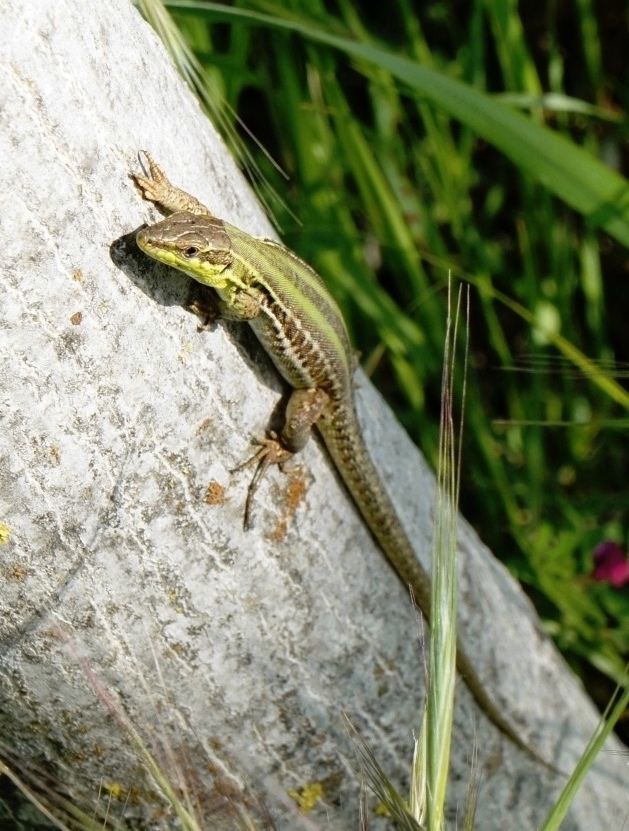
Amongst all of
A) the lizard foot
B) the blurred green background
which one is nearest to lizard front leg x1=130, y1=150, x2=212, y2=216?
the lizard foot

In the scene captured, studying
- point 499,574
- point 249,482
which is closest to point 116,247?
point 249,482

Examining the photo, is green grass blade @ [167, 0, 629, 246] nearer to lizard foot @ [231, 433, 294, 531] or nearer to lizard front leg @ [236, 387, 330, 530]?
lizard front leg @ [236, 387, 330, 530]

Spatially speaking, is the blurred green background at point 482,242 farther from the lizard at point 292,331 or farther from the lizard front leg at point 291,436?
the lizard front leg at point 291,436

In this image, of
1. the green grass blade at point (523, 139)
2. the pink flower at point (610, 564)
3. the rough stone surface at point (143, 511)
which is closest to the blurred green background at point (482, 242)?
the pink flower at point (610, 564)

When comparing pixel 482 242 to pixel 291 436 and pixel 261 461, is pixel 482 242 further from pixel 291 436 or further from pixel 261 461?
pixel 261 461

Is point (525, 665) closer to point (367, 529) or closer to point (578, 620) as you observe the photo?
point (578, 620)
